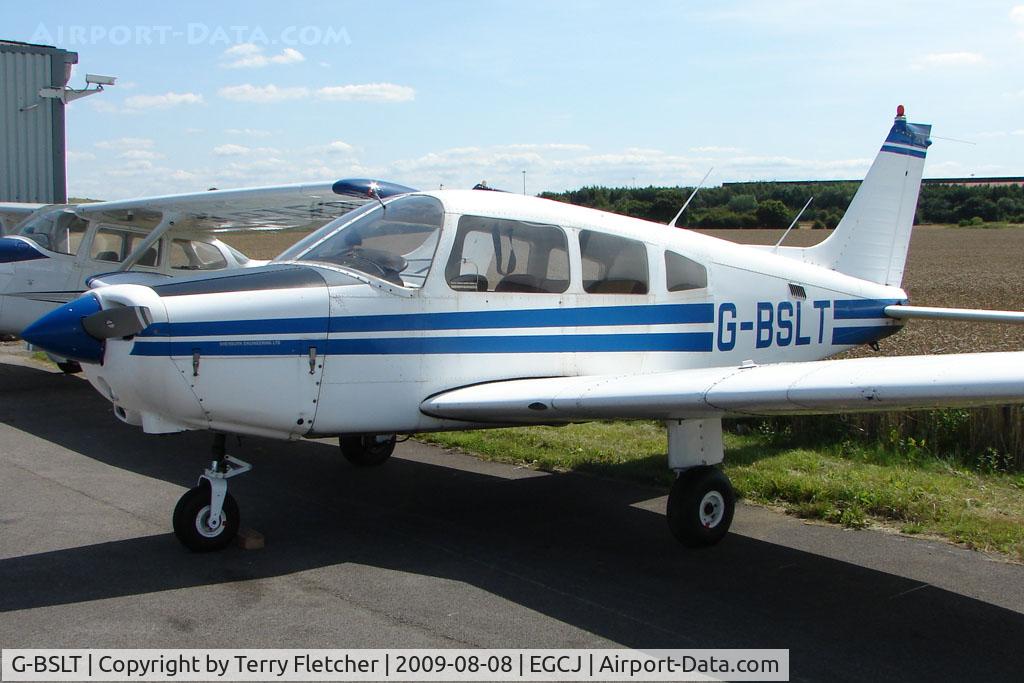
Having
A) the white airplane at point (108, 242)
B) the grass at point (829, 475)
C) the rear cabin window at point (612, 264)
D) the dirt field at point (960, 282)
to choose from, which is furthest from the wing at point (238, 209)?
the rear cabin window at point (612, 264)

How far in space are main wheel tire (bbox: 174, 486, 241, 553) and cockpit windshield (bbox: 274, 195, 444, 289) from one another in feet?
5.21

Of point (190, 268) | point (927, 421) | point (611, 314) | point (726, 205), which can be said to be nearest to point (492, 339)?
point (611, 314)

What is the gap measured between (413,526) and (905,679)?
326cm

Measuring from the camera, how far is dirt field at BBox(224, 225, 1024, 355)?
1155cm

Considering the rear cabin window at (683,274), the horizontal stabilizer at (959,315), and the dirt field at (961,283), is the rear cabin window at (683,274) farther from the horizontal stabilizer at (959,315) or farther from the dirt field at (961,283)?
the dirt field at (961,283)

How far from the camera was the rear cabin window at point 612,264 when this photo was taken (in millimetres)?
6465

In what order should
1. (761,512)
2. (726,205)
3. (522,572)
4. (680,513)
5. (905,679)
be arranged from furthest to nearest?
(726,205) < (761,512) < (680,513) < (522,572) < (905,679)

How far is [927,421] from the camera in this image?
308 inches

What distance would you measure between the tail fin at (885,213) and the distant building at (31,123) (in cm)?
1911

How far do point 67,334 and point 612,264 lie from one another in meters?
3.52

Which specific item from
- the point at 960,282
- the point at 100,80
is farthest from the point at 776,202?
the point at 100,80

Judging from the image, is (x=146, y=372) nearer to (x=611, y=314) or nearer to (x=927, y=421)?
(x=611, y=314)

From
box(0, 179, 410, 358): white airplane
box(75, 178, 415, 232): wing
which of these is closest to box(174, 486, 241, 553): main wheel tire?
box(75, 178, 415, 232): wing

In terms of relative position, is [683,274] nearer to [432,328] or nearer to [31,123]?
[432,328]
